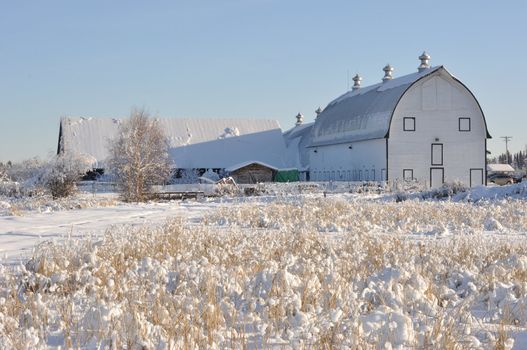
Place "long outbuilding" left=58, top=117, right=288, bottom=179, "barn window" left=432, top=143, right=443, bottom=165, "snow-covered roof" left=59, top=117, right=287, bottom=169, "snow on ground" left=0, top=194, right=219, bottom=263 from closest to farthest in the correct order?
1. "snow on ground" left=0, top=194, right=219, bottom=263
2. "barn window" left=432, top=143, right=443, bottom=165
3. "long outbuilding" left=58, top=117, right=288, bottom=179
4. "snow-covered roof" left=59, top=117, right=287, bottom=169

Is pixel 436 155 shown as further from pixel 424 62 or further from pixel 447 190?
pixel 447 190

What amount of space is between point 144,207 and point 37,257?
1304 centimetres

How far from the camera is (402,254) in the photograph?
8812mm

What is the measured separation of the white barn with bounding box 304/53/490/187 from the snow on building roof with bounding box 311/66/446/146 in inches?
3.2

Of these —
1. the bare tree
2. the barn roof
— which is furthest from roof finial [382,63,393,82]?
the bare tree

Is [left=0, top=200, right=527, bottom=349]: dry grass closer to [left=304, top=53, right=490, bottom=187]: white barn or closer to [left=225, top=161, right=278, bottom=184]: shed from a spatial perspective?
[left=304, top=53, right=490, bottom=187]: white barn

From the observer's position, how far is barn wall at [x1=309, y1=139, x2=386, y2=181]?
150 feet

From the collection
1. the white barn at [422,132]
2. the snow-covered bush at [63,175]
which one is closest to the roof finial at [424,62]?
the white barn at [422,132]

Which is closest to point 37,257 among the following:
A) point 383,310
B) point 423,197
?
point 383,310

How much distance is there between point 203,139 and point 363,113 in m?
14.5

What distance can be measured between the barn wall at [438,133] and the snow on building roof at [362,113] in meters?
0.66

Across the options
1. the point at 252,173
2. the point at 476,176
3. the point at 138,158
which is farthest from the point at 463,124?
the point at 138,158

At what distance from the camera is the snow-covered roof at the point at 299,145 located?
57.8m

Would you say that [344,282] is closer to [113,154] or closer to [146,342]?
[146,342]
